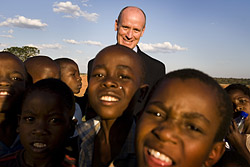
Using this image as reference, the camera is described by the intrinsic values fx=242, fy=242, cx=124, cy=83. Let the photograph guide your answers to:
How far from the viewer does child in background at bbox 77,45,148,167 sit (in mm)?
1954

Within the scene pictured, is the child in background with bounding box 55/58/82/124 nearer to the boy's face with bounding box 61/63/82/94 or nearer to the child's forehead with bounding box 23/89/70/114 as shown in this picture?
the boy's face with bounding box 61/63/82/94

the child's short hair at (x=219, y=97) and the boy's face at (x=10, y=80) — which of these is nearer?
the child's short hair at (x=219, y=97)

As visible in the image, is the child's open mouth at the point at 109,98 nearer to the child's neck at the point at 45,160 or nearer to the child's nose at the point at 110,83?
the child's nose at the point at 110,83

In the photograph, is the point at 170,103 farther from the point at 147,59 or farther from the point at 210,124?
the point at 147,59

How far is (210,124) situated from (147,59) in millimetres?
2649

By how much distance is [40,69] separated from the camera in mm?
3547

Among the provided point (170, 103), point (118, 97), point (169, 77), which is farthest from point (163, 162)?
point (118, 97)

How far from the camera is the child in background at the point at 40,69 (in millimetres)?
3518

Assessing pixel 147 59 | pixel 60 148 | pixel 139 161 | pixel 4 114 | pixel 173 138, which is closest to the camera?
pixel 173 138

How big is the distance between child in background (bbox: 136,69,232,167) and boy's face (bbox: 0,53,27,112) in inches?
59.3

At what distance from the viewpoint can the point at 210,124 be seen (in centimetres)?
138

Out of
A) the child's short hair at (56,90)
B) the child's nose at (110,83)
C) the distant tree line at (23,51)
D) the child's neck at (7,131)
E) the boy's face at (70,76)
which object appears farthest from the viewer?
the distant tree line at (23,51)

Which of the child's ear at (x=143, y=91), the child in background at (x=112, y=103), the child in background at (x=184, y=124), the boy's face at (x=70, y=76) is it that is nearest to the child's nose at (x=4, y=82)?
the child in background at (x=112, y=103)

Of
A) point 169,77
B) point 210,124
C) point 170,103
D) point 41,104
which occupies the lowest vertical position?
point 41,104
